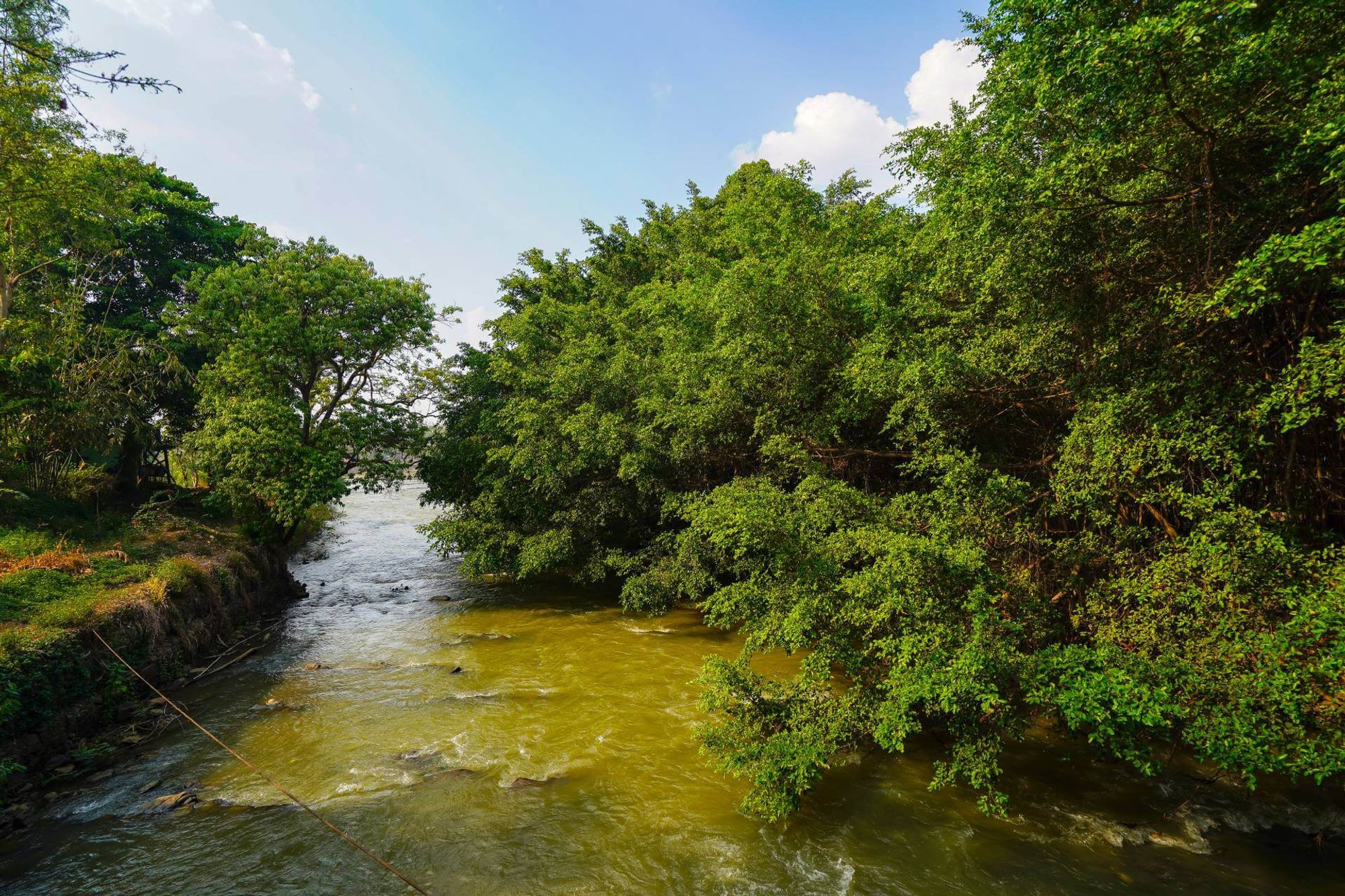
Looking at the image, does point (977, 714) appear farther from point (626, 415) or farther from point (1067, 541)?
point (626, 415)

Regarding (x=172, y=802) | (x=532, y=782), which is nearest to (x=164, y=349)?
(x=172, y=802)

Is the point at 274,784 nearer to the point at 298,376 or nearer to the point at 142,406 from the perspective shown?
the point at 298,376

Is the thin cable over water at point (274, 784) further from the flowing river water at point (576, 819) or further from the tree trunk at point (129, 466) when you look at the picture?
the tree trunk at point (129, 466)

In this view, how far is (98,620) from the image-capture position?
10.4m

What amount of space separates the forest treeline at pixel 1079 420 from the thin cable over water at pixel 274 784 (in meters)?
4.28

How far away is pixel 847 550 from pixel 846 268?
6538mm

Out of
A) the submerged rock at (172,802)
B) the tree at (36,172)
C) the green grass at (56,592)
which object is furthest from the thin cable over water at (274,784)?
the tree at (36,172)

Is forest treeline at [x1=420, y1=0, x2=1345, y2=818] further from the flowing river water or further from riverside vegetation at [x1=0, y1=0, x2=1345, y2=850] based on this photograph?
the flowing river water

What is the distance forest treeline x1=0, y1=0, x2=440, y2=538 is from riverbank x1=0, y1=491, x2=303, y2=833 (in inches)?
60.4

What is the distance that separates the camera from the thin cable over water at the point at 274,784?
662 cm

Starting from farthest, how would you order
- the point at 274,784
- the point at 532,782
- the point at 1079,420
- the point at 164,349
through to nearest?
the point at 164,349, the point at 532,782, the point at 274,784, the point at 1079,420

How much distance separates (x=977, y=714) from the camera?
807cm

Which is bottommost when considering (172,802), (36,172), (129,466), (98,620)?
(172,802)

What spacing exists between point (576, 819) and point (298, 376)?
18721 mm
